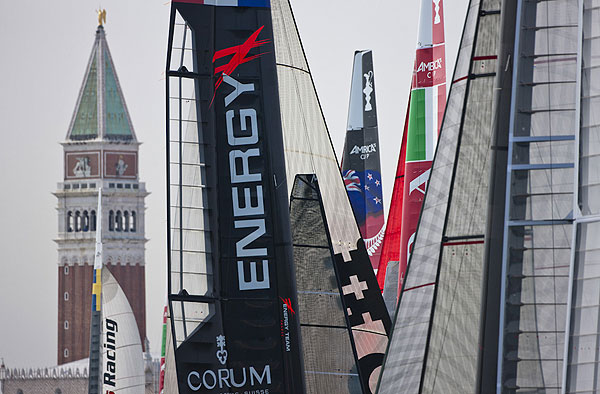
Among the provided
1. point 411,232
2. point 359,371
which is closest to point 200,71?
point 359,371

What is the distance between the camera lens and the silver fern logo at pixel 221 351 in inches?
268

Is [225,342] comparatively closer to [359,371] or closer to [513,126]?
[359,371]

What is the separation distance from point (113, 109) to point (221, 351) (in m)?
79.5

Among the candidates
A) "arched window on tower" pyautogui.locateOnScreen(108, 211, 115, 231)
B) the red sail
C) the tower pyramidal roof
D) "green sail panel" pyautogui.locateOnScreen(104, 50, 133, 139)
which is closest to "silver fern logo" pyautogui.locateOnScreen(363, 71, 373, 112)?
the red sail

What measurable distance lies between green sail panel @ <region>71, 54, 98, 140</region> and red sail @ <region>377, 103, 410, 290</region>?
7290 cm

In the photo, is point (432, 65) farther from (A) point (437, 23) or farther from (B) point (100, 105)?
(B) point (100, 105)

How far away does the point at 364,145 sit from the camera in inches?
590

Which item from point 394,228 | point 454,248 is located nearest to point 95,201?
point 394,228

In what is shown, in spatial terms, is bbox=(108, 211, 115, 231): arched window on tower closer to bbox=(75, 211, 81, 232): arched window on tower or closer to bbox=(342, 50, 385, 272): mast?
bbox=(75, 211, 81, 232): arched window on tower

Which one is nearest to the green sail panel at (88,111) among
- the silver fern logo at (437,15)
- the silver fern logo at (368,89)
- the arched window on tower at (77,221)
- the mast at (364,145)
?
the arched window on tower at (77,221)

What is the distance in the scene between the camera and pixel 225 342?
6809 millimetres

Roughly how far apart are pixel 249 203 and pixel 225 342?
72 centimetres

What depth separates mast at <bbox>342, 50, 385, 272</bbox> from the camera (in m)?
14.6

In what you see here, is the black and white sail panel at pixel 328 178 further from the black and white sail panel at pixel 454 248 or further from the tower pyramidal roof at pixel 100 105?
the tower pyramidal roof at pixel 100 105
